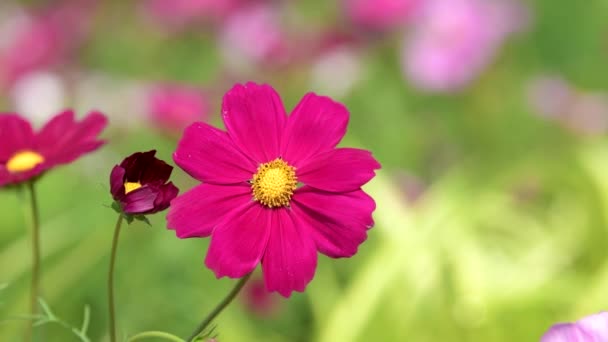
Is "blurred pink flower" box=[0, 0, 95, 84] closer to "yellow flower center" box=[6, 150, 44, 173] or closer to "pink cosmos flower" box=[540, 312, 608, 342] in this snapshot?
"yellow flower center" box=[6, 150, 44, 173]

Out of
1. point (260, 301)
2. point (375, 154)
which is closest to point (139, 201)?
point (260, 301)

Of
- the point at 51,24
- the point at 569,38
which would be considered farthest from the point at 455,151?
the point at 51,24

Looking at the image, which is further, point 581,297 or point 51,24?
point 51,24

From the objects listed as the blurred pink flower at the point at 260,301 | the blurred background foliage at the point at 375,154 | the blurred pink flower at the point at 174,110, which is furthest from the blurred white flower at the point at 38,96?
the blurred pink flower at the point at 260,301

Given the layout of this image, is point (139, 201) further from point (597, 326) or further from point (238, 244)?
point (597, 326)

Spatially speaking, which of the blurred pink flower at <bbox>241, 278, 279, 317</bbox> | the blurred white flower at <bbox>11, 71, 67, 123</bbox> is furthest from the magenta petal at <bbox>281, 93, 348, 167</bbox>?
the blurred white flower at <bbox>11, 71, 67, 123</bbox>

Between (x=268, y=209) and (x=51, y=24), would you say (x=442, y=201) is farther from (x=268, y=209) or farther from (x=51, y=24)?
(x=51, y=24)

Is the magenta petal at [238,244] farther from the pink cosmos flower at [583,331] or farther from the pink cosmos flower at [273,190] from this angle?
the pink cosmos flower at [583,331]
